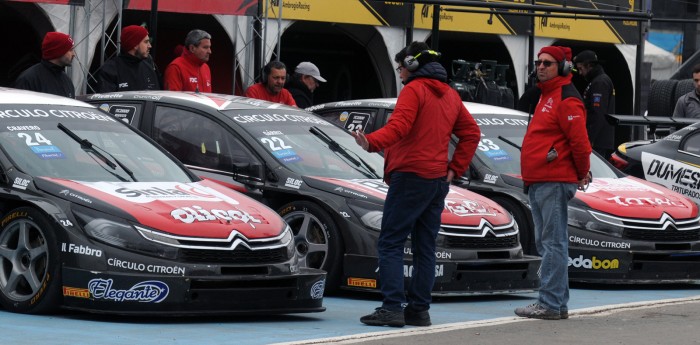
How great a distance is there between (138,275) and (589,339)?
97.1 inches

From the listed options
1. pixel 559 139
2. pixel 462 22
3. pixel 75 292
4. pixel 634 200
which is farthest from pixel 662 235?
pixel 462 22

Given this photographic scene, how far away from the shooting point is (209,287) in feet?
26.4

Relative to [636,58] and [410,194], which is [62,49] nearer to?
[410,194]

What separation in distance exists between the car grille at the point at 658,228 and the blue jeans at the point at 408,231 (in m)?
3.18

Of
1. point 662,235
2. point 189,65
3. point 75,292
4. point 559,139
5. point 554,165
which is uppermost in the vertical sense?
point 189,65

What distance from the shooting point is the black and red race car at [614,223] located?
1123cm

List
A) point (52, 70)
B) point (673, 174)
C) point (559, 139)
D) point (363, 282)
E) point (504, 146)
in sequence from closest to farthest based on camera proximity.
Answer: point (559, 139) < point (363, 282) < point (52, 70) < point (504, 146) < point (673, 174)

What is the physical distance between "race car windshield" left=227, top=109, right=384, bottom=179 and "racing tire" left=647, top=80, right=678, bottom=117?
11082mm

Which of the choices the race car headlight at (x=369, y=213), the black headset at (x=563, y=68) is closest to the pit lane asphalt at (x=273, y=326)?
A: the race car headlight at (x=369, y=213)

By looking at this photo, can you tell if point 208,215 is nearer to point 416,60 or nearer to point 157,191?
point 157,191

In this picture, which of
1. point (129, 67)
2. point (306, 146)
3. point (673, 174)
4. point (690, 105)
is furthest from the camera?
point (690, 105)

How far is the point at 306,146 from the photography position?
10398 millimetres

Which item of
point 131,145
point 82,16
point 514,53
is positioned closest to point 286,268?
point 131,145

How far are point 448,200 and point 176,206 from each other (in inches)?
94.9
